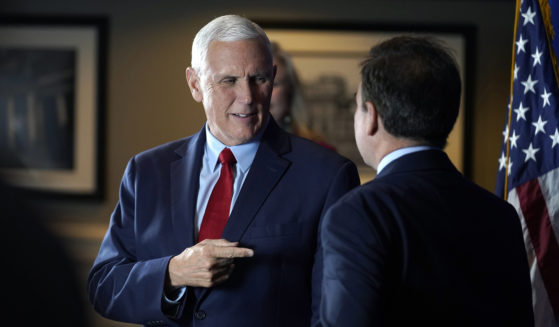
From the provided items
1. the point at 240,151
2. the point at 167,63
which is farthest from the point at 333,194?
the point at 167,63

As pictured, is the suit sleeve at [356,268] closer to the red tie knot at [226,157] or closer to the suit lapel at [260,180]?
the suit lapel at [260,180]

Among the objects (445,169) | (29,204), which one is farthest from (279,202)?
(29,204)

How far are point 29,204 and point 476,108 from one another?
446 cm

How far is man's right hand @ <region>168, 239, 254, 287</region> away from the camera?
1.59 meters

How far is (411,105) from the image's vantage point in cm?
141

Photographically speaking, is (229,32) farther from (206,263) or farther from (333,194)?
(206,263)

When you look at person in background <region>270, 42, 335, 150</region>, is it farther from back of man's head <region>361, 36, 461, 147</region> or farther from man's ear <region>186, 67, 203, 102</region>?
back of man's head <region>361, 36, 461, 147</region>

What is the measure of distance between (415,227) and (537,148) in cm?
133

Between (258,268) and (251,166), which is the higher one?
(251,166)

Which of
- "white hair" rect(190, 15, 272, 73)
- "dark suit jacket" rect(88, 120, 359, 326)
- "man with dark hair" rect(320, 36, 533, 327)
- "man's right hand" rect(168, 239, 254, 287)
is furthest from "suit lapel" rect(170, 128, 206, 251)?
"man with dark hair" rect(320, 36, 533, 327)

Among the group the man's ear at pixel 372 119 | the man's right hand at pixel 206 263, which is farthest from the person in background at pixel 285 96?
the man's ear at pixel 372 119

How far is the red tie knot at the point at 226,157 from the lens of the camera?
1873 millimetres

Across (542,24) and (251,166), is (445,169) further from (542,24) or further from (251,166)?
(542,24)

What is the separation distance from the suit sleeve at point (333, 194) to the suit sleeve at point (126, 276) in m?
0.39
